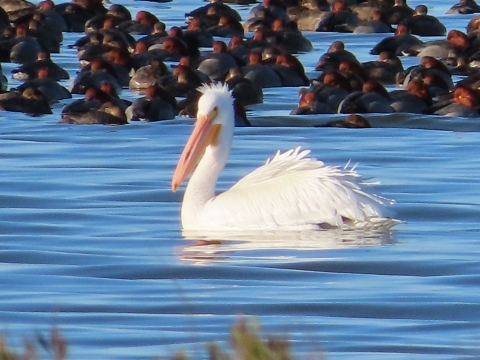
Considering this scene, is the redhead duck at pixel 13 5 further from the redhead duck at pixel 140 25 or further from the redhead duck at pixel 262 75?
the redhead duck at pixel 262 75

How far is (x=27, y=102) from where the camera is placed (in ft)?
64.4

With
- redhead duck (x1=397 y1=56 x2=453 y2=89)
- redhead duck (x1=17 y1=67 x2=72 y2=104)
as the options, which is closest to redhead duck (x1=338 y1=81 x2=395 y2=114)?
redhead duck (x1=397 y1=56 x2=453 y2=89)

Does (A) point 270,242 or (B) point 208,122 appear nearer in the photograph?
(A) point 270,242

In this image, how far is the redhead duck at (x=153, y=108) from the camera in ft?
62.8

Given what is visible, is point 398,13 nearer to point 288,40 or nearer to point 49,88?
point 288,40

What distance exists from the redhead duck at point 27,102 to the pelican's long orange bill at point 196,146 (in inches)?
307

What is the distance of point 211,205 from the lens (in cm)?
1155

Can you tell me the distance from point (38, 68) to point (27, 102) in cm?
289

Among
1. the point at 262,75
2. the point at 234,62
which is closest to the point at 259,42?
the point at 234,62

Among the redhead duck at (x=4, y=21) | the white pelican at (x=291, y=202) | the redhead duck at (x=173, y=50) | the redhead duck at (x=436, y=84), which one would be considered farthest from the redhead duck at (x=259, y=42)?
the white pelican at (x=291, y=202)

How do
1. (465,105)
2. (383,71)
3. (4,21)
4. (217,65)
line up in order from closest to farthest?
1. (465,105)
2. (383,71)
3. (217,65)
4. (4,21)

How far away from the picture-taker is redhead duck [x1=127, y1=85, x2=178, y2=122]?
19.2 m

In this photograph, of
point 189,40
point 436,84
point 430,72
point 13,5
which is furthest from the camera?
point 13,5

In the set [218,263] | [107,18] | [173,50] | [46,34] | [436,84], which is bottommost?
[107,18]
